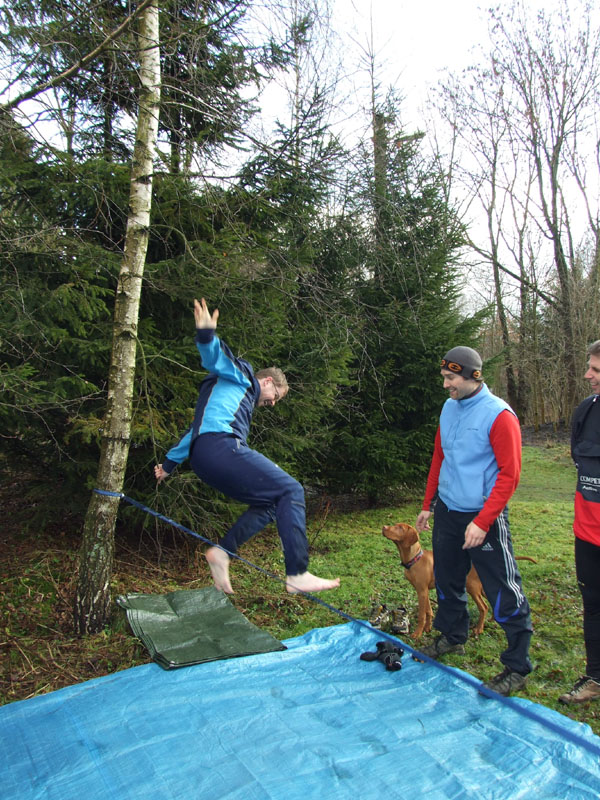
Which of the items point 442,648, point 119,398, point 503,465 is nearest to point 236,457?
point 503,465

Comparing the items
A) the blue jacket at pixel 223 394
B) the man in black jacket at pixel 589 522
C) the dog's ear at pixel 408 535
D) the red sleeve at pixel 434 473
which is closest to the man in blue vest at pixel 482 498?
the red sleeve at pixel 434 473

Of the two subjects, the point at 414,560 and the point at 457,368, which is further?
the point at 414,560

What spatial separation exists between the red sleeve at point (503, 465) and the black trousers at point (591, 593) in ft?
2.02

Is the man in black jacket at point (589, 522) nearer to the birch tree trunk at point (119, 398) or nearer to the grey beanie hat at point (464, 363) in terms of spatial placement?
the grey beanie hat at point (464, 363)

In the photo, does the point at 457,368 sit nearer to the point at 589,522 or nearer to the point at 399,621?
the point at 589,522

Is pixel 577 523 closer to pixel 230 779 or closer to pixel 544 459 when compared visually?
pixel 230 779

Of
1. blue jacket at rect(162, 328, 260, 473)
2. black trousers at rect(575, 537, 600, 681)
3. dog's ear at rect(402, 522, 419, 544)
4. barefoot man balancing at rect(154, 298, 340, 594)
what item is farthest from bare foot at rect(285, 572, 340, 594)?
black trousers at rect(575, 537, 600, 681)

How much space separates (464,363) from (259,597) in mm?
3274

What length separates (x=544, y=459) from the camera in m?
17.6

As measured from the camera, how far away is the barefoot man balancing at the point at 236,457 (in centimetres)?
296

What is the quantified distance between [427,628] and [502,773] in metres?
1.81

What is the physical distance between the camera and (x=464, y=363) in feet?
11.3

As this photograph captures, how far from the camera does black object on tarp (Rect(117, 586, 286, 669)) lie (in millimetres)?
3881

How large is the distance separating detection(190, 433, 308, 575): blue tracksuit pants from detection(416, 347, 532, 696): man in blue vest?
103 cm
